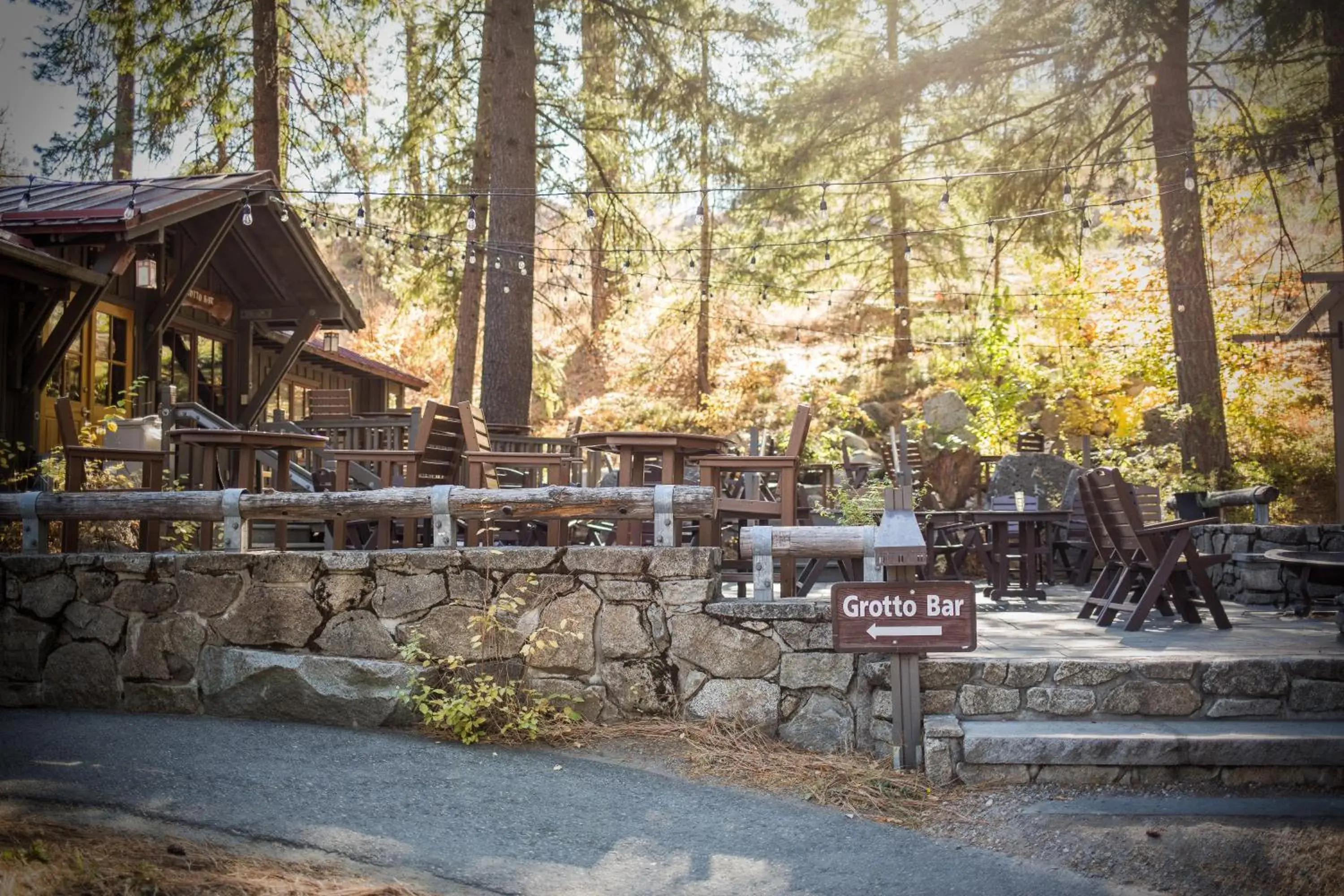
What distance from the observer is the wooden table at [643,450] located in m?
Result: 5.55

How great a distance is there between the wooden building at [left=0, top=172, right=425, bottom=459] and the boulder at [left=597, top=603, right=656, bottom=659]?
5.72m

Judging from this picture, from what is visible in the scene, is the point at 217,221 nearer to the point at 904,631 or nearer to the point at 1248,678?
the point at 904,631

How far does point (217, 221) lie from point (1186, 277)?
39.0ft

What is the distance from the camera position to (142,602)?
18.1ft

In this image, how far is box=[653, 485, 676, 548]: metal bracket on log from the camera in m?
5.13

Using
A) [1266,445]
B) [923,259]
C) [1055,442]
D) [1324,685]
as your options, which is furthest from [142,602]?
[923,259]

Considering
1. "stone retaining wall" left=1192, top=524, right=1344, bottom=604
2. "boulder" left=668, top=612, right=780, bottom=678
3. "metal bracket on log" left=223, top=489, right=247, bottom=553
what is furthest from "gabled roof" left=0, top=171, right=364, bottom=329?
"stone retaining wall" left=1192, top=524, right=1344, bottom=604

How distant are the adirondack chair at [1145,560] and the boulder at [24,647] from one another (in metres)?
6.20

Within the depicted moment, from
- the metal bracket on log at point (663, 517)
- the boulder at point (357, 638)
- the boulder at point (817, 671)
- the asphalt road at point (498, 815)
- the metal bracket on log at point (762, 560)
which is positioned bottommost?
the asphalt road at point (498, 815)

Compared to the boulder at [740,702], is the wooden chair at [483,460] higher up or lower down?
higher up

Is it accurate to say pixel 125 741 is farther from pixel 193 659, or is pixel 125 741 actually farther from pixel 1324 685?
pixel 1324 685

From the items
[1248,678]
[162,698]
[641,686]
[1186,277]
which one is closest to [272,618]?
[162,698]

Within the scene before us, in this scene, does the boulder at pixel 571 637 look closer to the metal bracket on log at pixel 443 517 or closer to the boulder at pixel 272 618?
the metal bracket on log at pixel 443 517

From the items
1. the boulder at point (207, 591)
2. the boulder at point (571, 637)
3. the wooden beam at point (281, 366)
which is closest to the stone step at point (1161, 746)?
the boulder at point (571, 637)
